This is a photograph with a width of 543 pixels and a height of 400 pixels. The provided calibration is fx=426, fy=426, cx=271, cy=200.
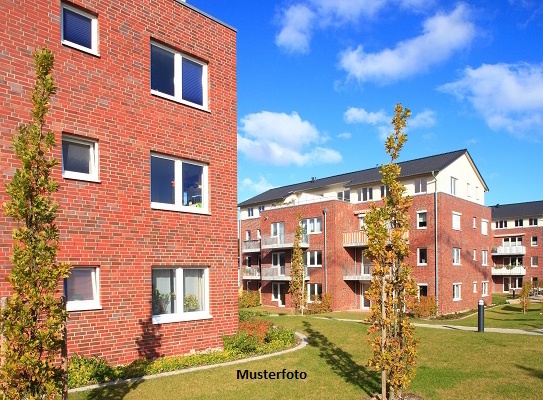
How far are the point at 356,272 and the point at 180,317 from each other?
24681mm

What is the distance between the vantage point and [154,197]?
11.2 meters

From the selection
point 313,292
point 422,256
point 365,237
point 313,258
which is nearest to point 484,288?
point 422,256

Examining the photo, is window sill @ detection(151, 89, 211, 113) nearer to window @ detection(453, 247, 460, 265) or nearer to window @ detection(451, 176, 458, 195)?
window @ detection(451, 176, 458, 195)

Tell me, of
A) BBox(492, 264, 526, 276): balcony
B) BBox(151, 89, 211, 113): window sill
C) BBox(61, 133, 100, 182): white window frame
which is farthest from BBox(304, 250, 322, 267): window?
BBox(492, 264, 526, 276): balcony

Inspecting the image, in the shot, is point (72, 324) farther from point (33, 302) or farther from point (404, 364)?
point (404, 364)

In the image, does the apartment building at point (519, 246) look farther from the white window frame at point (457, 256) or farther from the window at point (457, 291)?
the white window frame at point (457, 256)

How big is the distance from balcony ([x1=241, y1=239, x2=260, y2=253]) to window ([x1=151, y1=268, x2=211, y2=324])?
89.9 ft

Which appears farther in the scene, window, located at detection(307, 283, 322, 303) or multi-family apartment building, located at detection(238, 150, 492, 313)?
window, located at detection(307, 283, 322, 303)

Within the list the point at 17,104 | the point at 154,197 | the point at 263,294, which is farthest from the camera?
the point at 263,294

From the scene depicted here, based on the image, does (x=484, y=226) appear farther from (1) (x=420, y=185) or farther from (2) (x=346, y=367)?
(2) (x=346, y=367)

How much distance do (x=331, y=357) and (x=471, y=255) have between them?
26760 mm

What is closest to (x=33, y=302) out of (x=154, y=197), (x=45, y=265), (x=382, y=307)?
(x=45, y=265)

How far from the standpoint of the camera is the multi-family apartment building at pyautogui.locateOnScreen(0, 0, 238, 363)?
9242mm

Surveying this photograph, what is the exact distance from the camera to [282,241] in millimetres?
36219
